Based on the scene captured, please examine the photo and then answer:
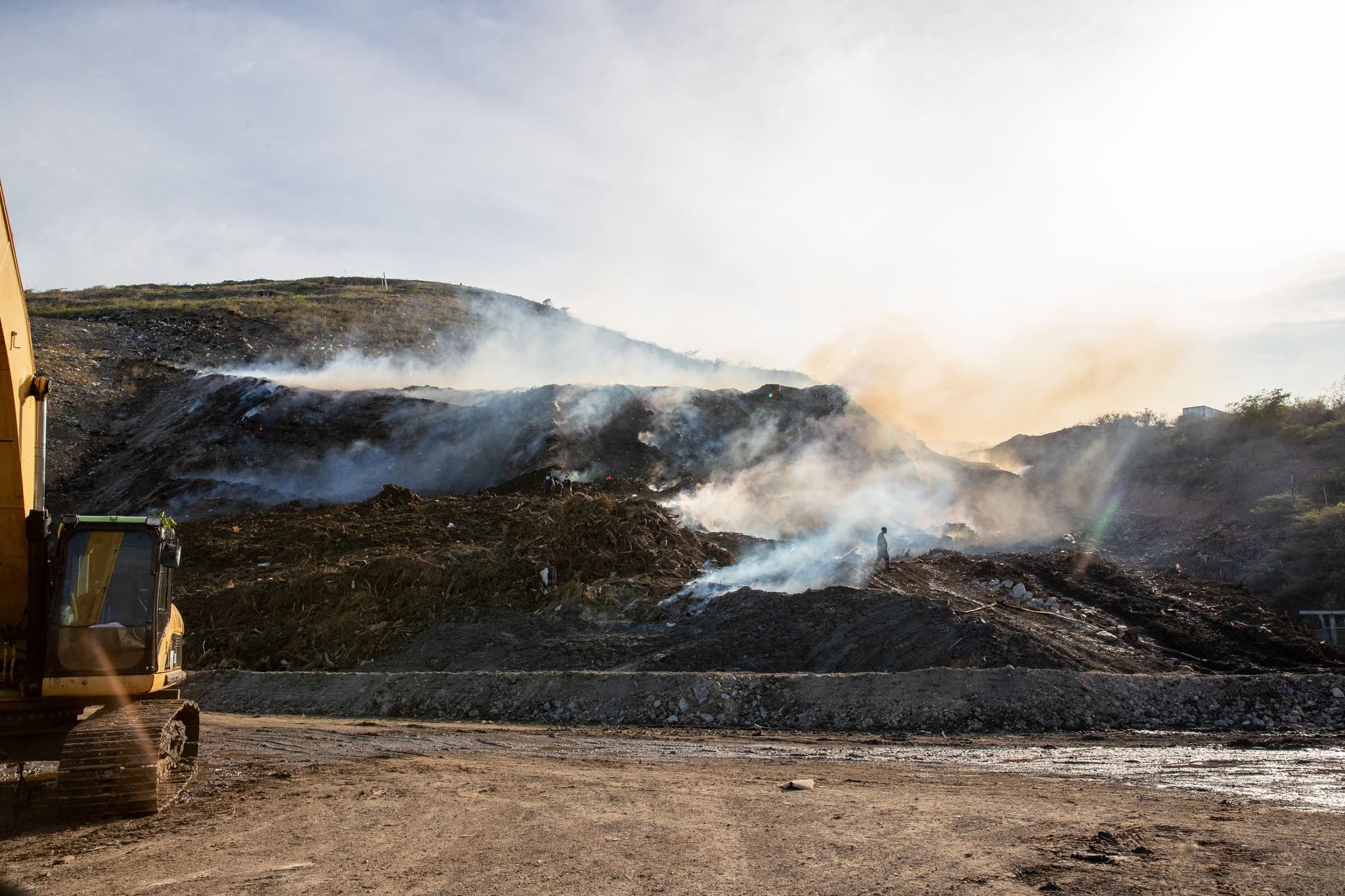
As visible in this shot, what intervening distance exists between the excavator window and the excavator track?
48 cm

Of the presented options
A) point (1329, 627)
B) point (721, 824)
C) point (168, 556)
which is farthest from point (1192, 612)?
point (168, 556)

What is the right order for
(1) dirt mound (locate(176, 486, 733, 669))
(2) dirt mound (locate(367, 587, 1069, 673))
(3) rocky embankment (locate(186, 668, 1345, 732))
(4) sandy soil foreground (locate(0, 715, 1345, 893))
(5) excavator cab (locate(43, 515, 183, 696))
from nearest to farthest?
1. (4) sandy soil foreground (locate(0, 715, 1345, 893))
2. (5) excavator cab (locate(43, 515, 183, 696))
3. (3) rocky embankment (locate(186, 668, 1345, 732))
4. (2) dirt mound (locate(367, 587, 1069, 673))
5. (1) dirt mound (locate(176, 486, 733, 669))

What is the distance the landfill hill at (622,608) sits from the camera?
1739 centimetres

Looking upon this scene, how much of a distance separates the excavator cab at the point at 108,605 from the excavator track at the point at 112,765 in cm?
30

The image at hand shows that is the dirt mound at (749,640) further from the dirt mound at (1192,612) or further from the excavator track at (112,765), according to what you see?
the excavator track at (112,765)

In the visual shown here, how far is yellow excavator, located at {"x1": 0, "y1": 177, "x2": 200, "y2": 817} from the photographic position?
23.8 ft

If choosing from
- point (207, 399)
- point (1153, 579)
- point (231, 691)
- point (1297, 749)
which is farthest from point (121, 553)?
point (207, 399)

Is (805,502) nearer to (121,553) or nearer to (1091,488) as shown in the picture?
(1091,488)

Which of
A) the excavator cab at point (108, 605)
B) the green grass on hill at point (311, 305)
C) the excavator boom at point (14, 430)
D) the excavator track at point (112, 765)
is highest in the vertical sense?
the green grass on hill at point (311, 305)

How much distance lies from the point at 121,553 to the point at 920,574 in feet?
64.9

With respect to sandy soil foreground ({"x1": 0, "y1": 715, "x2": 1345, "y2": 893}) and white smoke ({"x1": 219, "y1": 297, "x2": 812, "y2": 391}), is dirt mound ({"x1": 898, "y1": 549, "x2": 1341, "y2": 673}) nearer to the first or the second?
sandy soil foreground ({"x1": 0, "y1": 715, "x2": 1345, "y2": 893})

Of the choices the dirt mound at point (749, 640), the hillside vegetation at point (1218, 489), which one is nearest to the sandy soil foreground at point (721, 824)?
the dirt mound at point (749, 640)

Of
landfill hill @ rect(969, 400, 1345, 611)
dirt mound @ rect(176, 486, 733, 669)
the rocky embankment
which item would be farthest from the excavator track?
landfill hill @ rect(969, 400, 1345, 611)

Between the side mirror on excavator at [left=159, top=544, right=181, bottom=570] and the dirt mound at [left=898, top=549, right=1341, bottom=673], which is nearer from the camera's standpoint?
the side mirror on excavator at [left=159, top=544, right=181, bottom=570]
